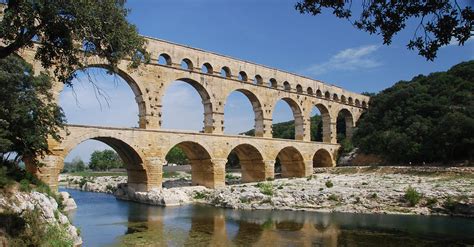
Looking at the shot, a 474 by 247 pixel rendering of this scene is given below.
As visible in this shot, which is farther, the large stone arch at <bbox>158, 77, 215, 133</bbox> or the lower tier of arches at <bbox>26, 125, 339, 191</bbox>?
the large stone arch at <bbox>158, 77, 215, 133</bbox>

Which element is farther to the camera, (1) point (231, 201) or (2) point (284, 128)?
(2) point (284, 128)

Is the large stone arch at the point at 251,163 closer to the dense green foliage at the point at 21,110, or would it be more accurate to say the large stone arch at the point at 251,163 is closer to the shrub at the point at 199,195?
the shrub at the point at 199,195

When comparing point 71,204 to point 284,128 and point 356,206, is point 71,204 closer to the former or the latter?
point 356,206

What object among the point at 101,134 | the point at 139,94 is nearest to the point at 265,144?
the point at 139,94

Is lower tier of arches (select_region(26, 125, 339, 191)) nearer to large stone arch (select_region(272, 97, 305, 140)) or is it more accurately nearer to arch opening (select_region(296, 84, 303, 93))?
large stone arch (select_region(272, 97, 305, 140))

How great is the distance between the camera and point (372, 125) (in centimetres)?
4234

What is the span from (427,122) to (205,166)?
61.3 ft

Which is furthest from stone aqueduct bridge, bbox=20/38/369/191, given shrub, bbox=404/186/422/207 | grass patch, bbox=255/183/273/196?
shrub, bbox=404/186/422/207

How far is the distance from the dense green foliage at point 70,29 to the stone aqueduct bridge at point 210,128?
11965mm

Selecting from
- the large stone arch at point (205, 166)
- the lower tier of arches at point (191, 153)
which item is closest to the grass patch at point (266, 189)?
the large stone arch at point (205, 166)

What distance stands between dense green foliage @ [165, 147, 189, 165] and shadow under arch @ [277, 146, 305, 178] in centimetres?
3687

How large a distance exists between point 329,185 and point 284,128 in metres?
46.8

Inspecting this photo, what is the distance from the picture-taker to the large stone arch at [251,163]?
34.6m

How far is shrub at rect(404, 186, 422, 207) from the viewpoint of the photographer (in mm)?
21422
